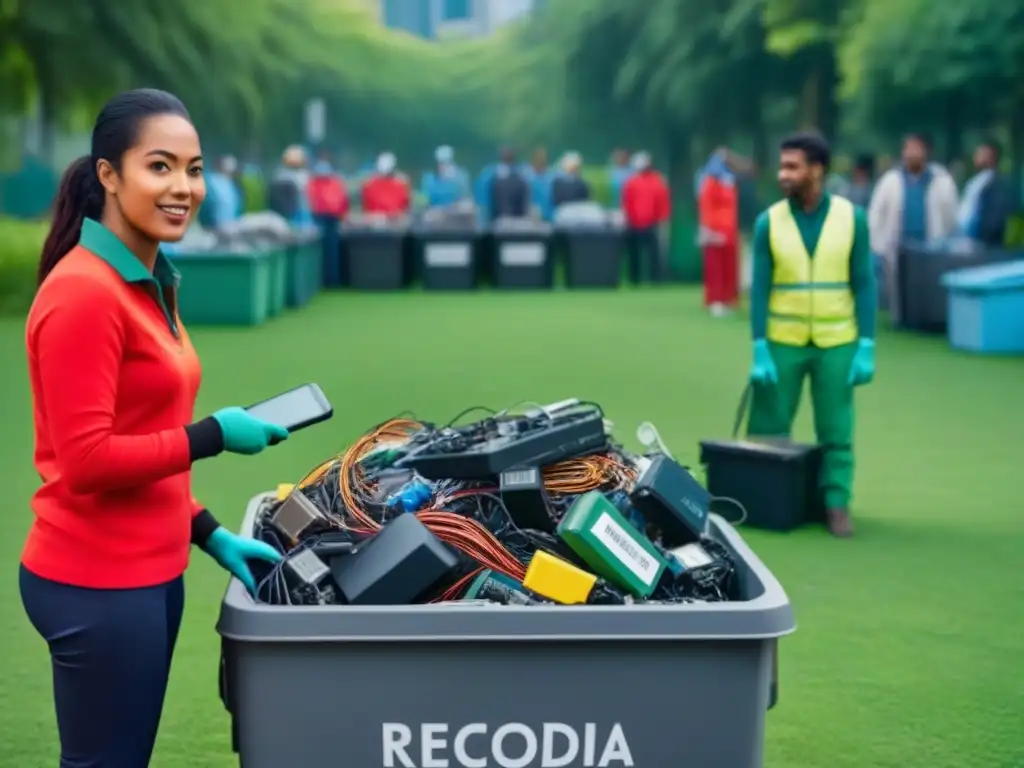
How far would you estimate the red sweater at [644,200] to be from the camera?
77.5 feet

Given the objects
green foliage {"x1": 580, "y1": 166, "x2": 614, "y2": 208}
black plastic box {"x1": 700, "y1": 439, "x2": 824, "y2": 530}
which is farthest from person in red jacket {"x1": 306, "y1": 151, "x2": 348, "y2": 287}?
green foliage {"x1": 580, "y1": 166, "x2": 614, "y2": 208}

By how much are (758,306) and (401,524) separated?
4.62 m

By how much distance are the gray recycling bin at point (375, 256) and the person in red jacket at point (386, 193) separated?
1.65 meters

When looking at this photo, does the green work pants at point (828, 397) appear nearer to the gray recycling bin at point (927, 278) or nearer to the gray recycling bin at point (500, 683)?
the gray recycling bin at point (500, 683)

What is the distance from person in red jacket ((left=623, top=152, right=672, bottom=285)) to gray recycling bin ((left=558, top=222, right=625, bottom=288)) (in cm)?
41

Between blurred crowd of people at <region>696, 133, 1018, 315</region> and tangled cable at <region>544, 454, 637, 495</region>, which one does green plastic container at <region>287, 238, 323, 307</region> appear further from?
tangled cable at <region>544, 454, 637, 495</region>

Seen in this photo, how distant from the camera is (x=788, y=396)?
293 inches

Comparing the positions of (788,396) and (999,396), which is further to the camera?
(999,396)

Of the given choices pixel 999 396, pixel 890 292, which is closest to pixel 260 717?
pixel 999 396

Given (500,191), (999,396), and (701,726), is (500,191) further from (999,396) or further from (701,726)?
(701,726)

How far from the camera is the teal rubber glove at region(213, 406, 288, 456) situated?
2832 mm

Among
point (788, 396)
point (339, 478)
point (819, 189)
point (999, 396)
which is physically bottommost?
point (999, 396)

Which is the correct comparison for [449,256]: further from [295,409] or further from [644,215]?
[295,409]

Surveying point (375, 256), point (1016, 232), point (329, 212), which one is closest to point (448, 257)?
point (375, 256)
